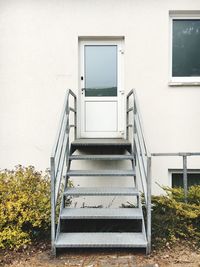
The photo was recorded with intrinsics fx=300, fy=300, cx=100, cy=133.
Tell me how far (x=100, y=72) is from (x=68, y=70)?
0.65 m

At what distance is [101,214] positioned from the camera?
3979mm

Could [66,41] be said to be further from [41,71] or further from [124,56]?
[124,56]

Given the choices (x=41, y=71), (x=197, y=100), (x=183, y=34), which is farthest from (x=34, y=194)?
(x=183, y=34)

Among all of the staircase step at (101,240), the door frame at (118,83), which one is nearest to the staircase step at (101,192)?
the staircase step at (101,240)

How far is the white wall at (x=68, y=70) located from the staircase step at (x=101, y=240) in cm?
193

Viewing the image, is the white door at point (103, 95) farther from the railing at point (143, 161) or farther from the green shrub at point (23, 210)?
the green shrub at point (23, 210)

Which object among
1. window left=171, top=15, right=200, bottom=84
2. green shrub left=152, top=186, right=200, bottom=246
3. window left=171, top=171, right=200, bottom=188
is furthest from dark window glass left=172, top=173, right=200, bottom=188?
window left=171, top=15, right=200, bottom=84

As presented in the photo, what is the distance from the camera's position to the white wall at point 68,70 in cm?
546

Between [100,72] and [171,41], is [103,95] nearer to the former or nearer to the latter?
[100,72]

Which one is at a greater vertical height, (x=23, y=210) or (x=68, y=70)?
(x=68, y=70)

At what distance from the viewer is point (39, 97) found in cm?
552

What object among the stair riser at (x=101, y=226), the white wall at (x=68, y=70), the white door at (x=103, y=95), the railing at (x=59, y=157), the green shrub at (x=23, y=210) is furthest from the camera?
the white door at (x=103, y=95)

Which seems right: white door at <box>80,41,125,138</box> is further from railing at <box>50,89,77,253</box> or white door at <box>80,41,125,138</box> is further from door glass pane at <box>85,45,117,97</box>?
railing at <box>50,89,77,253</box>

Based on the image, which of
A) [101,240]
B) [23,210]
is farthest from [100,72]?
[101,240]
